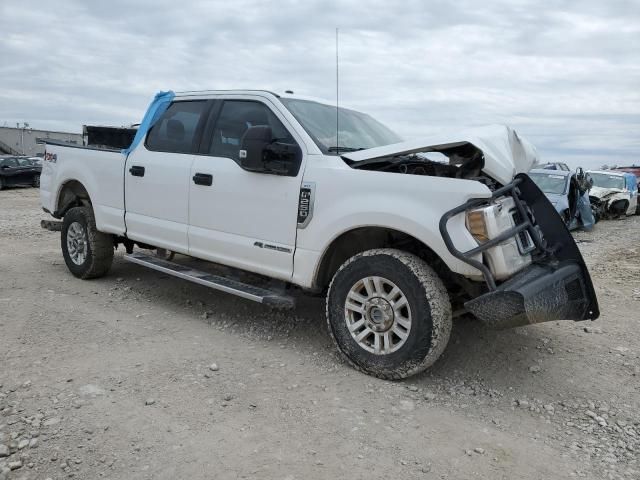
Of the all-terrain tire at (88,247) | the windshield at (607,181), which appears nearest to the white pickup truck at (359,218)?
the all-terrain tire at (88,247)

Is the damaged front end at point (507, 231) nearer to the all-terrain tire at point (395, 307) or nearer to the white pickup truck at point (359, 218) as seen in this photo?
the white pickup truck at point (359, 218)

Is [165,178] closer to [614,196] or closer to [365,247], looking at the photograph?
[365,247]

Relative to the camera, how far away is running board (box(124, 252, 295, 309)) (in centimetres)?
410

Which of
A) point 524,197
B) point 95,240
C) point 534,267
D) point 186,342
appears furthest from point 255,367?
point 95,240

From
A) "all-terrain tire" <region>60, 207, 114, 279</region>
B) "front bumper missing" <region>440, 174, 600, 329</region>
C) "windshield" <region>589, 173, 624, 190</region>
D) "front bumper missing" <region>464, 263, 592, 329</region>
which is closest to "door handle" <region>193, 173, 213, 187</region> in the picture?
"all-terrain tire" <region>60, 207, 114, 279</region>

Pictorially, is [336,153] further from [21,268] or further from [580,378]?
[21,268]

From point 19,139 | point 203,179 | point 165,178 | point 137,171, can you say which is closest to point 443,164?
point 203,179

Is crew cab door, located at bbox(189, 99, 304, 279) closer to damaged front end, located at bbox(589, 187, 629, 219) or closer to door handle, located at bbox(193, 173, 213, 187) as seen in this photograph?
door handle, located at bbox(193, 173, 213, 187)

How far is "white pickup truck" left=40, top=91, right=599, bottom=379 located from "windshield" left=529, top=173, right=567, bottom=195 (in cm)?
878

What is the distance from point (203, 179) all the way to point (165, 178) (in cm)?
55

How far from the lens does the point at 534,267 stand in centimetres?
373

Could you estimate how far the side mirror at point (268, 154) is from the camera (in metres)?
4.00

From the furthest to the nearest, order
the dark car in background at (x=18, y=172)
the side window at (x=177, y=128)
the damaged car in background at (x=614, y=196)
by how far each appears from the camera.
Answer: the dark car in background at (x=18, y=172), the damaged car in background at (x=614, y=196), the side window at (x=177, y=128)

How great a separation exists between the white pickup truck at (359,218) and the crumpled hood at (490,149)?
1 centimetres
